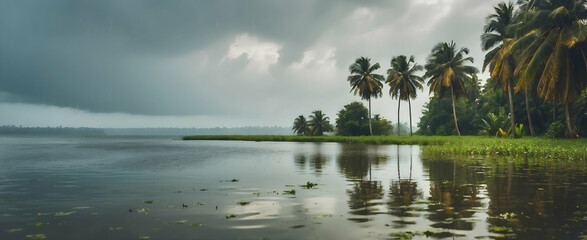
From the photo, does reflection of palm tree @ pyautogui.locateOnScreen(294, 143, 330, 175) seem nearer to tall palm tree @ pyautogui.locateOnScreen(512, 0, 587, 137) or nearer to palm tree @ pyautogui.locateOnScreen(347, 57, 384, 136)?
tall palm tree @ pyautogui.locateOnScreen(512, 0, 587, 137)

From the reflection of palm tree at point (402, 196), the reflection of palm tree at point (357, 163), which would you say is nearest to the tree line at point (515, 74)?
the reflection of palm tree at point (357, 163)

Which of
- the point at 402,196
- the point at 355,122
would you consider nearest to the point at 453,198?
the point at 402,196

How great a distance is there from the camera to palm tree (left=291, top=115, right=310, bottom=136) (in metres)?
95.7

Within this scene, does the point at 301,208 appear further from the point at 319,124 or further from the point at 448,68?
the point at 319,124

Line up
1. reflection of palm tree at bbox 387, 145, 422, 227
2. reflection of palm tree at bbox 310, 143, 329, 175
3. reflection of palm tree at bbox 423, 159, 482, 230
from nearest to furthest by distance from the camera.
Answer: reflection of palm tree at bbox 423, 159, 482, 230
reflection of palm tree at bbox 387, 145, 422, 227
reflection of palm tree at bbox 310, 143, 329, 175

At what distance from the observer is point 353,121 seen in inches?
3253

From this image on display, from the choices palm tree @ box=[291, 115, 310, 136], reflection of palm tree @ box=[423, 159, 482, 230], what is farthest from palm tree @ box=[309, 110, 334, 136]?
reflection of palm tree @ box=[423, 159, 482, 230]

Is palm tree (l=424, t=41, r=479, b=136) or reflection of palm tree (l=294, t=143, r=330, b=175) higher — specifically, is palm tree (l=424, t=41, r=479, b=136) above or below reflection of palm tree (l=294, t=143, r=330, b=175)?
above

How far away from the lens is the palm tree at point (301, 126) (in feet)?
314

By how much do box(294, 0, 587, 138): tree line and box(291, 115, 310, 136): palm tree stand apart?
24476 millimetres

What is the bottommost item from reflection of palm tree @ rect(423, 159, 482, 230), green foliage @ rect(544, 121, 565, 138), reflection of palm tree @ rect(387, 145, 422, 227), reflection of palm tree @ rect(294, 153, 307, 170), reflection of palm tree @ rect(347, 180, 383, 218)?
reflection of palm tree @ rect(294, 153, 307, 170)

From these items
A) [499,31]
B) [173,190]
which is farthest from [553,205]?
[499,31]

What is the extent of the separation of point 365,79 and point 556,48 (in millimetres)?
44495

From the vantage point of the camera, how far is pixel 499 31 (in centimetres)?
4822
